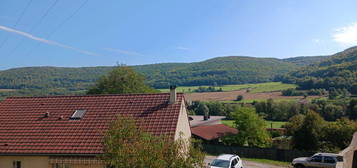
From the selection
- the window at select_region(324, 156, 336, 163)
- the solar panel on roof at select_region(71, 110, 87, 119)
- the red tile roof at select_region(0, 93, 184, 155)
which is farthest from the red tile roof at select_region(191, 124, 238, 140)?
the solar panel on roof at select_region(71, 110, 87, 119)

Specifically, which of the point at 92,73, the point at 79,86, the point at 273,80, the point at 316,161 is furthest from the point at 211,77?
the point at 316,161

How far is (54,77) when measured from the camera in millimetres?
133375

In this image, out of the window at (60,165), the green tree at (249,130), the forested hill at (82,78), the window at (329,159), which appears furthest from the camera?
the forested hill at (82,78)

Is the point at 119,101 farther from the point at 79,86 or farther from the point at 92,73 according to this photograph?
the point at 92,73

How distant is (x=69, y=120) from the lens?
2219 centimetres

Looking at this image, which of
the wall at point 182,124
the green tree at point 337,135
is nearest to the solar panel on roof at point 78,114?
the wall at point 182,124

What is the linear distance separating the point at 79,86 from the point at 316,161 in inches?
4158

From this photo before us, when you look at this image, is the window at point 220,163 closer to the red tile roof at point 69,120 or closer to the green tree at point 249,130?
the red tile roof at point 69,120

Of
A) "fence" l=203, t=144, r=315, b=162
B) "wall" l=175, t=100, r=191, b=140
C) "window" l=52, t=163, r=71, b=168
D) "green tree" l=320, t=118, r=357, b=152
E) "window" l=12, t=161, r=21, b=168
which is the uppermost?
"wall" l=175, t=100, r=191, b=140

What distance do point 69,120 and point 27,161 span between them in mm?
3869

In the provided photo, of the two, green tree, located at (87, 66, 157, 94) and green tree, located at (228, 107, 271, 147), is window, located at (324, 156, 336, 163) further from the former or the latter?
green tree, located at (87, 66, 157, 94)

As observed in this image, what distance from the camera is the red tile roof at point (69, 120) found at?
64.8ft

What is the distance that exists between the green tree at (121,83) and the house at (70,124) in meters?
19.5

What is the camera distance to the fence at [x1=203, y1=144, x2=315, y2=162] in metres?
38.1
